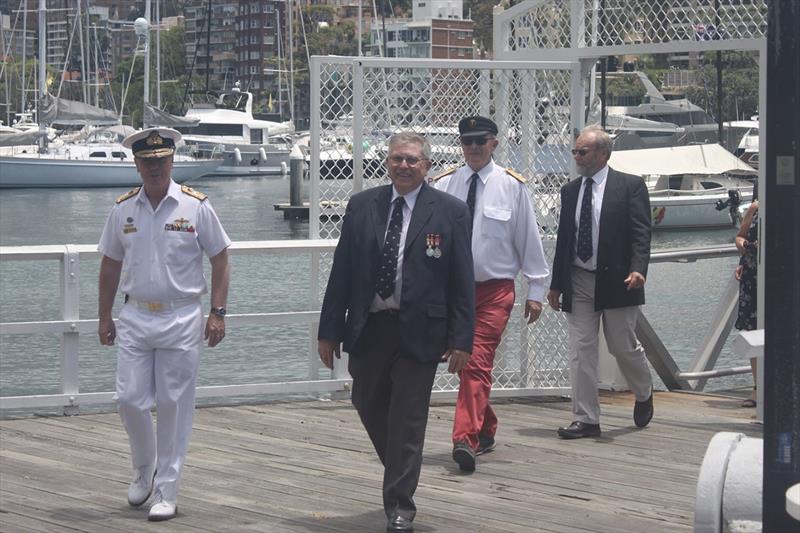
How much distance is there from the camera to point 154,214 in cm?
665

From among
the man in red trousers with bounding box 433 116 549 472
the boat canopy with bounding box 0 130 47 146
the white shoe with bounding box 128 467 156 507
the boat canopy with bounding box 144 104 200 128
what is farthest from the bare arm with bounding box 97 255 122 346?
the boat canopy with bounding box 0 130 47 146

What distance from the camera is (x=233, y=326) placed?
9.27 meters

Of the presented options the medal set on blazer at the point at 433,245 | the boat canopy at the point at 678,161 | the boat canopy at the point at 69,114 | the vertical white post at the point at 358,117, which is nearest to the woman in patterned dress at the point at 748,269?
the vertical white post at the point at 358,117

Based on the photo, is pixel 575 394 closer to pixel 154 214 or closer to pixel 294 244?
pixel 294 244

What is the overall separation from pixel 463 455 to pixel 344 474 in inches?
25.2

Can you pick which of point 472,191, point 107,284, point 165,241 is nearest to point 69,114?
point 472,191

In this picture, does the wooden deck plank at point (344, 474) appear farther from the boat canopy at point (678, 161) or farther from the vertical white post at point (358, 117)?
the boat canopy at point (678, 161)

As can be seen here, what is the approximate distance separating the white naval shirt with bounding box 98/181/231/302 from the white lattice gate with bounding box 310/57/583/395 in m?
2.99

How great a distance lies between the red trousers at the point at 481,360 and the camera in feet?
25.1

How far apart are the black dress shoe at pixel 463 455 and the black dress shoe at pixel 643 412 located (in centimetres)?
170

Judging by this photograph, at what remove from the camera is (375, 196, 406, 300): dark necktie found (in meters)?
6.40

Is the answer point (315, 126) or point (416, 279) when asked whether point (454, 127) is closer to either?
point (315, 126)

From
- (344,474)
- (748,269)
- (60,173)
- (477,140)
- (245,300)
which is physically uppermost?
(477,140)

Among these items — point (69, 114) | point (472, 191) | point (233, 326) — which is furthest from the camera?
point (69, 114)
